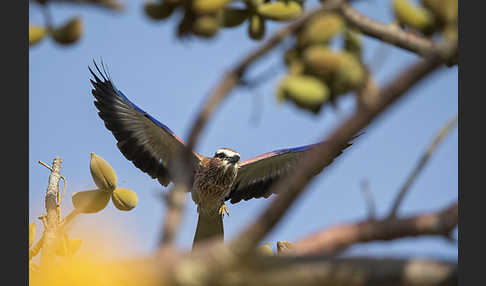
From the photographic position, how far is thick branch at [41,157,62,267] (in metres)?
2.31

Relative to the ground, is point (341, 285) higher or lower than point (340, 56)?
lower

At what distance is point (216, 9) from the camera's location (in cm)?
168

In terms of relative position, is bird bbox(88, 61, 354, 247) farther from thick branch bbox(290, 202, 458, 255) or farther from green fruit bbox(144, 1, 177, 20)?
thick branch bbox(290, 202, 458, 255)

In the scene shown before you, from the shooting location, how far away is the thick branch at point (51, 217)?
90.9 inches

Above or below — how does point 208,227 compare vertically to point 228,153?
below

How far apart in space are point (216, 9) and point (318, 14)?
13.3 inches

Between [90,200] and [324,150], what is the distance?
1738 millimetres

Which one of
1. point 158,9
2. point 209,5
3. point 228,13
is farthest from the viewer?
point 228,13

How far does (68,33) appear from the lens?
Answer: 147cm

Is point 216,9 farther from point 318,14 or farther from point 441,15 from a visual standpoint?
point 441,15

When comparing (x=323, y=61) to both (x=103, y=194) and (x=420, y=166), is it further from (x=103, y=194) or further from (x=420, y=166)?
(x=103, y=194)

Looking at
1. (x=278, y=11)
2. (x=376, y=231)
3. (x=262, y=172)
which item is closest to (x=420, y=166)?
(x=376, y=231)

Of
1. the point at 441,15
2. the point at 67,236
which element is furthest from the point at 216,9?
the point at 67,236

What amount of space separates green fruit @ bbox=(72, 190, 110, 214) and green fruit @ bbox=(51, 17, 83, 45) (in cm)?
127
